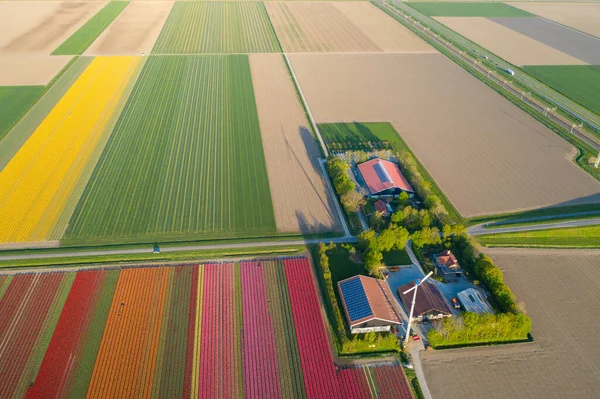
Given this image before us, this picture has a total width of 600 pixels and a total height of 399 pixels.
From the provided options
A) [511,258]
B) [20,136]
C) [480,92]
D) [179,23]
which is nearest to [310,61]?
[480,92]

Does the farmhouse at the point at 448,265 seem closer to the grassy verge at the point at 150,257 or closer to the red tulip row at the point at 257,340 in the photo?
the grassy verge at the point at 150,257

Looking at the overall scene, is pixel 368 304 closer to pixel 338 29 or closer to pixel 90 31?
pixel 338 29

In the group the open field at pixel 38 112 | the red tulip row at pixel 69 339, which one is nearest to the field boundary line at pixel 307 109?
the red tulip row at pixel 69 339

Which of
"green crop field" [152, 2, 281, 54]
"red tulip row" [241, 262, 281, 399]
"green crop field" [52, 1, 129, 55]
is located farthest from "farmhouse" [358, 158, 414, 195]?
"green crop field" [52, 1, 129, 55]

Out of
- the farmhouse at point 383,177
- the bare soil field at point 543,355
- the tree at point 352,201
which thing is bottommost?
the bare soil field at point 543,355

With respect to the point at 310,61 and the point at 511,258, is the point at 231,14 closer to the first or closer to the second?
the point at 310,61
